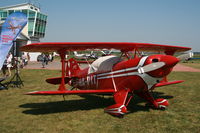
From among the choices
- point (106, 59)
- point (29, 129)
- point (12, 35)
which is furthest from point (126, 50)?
point (12, 35)

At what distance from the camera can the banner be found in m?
8.62

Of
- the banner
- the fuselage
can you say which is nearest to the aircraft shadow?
the fuselage

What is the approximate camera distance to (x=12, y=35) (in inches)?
351

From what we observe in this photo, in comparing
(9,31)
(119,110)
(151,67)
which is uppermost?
(9,31)

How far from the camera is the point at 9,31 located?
8961 mm

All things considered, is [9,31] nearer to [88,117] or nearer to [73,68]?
[73,68]

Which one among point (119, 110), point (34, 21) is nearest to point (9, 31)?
point (119, 110)

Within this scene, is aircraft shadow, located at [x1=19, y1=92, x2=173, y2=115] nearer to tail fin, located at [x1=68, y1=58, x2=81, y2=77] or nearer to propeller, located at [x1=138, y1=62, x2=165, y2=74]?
tail fin, located at [x1=68, y1=58, x2=81, y2=77]

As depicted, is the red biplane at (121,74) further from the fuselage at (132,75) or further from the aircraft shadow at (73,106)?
the aircraft shadow at (73,106)

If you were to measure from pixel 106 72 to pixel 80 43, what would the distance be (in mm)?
Result: 1409

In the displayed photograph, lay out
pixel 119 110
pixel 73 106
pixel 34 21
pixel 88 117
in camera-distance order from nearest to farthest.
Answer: pixel 119 110 → pixel 88 117 → pixel 73 106 → pixel 34 21

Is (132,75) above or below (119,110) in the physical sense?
above

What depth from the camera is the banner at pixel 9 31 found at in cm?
862

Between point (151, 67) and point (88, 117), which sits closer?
point (151, 67)
